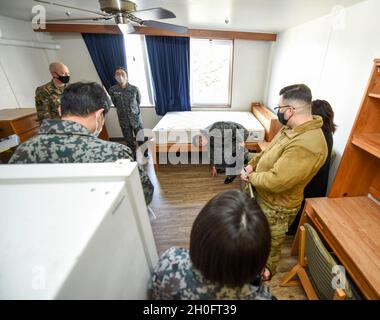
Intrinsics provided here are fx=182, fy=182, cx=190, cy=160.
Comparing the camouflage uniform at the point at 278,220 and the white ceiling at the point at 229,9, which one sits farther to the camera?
the white ceiling at the point at 229,9

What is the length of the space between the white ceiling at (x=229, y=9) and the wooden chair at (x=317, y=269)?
2119 millimetres

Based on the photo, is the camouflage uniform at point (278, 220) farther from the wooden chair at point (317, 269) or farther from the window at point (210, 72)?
the window at point (210, 72)

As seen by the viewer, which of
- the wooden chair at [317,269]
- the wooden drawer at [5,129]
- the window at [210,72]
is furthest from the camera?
the window at [210,72]

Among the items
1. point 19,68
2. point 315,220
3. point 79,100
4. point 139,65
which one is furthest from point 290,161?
point 19,68

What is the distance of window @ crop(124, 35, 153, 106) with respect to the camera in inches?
140

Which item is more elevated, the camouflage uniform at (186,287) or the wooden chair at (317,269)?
the camouflage uniform at (186,287)

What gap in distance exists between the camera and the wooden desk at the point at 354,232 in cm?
94

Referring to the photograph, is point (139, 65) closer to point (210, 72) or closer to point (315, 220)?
point (210, 72)

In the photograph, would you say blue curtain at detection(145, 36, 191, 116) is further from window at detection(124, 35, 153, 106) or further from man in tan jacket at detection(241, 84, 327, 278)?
man in tan jacket at detection(241, 84, 327, 278)

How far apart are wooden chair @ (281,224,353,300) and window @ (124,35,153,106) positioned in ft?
12.6

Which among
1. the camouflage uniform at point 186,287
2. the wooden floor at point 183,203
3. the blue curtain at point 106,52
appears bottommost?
the wooden floor at point 183,203

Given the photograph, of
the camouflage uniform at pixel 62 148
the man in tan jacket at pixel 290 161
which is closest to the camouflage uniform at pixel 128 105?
the camouflage uniform at pixel 62 148
